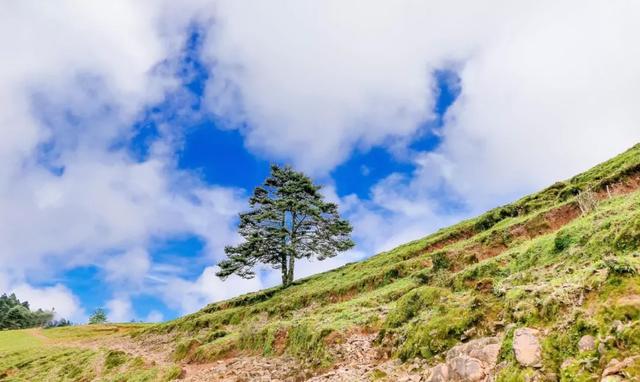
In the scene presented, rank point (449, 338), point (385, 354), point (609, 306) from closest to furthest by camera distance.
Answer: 1. point (609, 306)
2. point (449, 338)
3. point (385, 354)

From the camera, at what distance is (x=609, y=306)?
6324 millimetres

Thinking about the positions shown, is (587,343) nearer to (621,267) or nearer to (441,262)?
(621,267)

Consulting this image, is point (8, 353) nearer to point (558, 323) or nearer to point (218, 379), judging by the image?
point (218, 379)

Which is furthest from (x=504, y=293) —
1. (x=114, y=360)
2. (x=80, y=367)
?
(x=80, y=367)

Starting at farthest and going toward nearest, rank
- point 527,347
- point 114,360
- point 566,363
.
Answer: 1. point 114,360
2. point 527,347
3. point 566,363

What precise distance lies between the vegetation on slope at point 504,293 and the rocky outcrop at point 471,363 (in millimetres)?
686

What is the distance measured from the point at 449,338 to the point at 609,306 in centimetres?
440

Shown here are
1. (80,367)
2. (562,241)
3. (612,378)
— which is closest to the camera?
(612,378)

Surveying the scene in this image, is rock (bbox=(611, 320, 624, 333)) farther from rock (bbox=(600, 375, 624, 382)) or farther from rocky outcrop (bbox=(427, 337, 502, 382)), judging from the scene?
rocky outcrop (bbox=(427, 337, 502, 382))

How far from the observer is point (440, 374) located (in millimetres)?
8258

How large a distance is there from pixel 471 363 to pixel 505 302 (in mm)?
2295

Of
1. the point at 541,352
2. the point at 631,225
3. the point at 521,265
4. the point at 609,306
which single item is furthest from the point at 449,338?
the point at 521,265

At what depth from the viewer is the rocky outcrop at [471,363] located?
757cm

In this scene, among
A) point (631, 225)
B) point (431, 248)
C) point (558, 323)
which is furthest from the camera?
point (431, 248)
